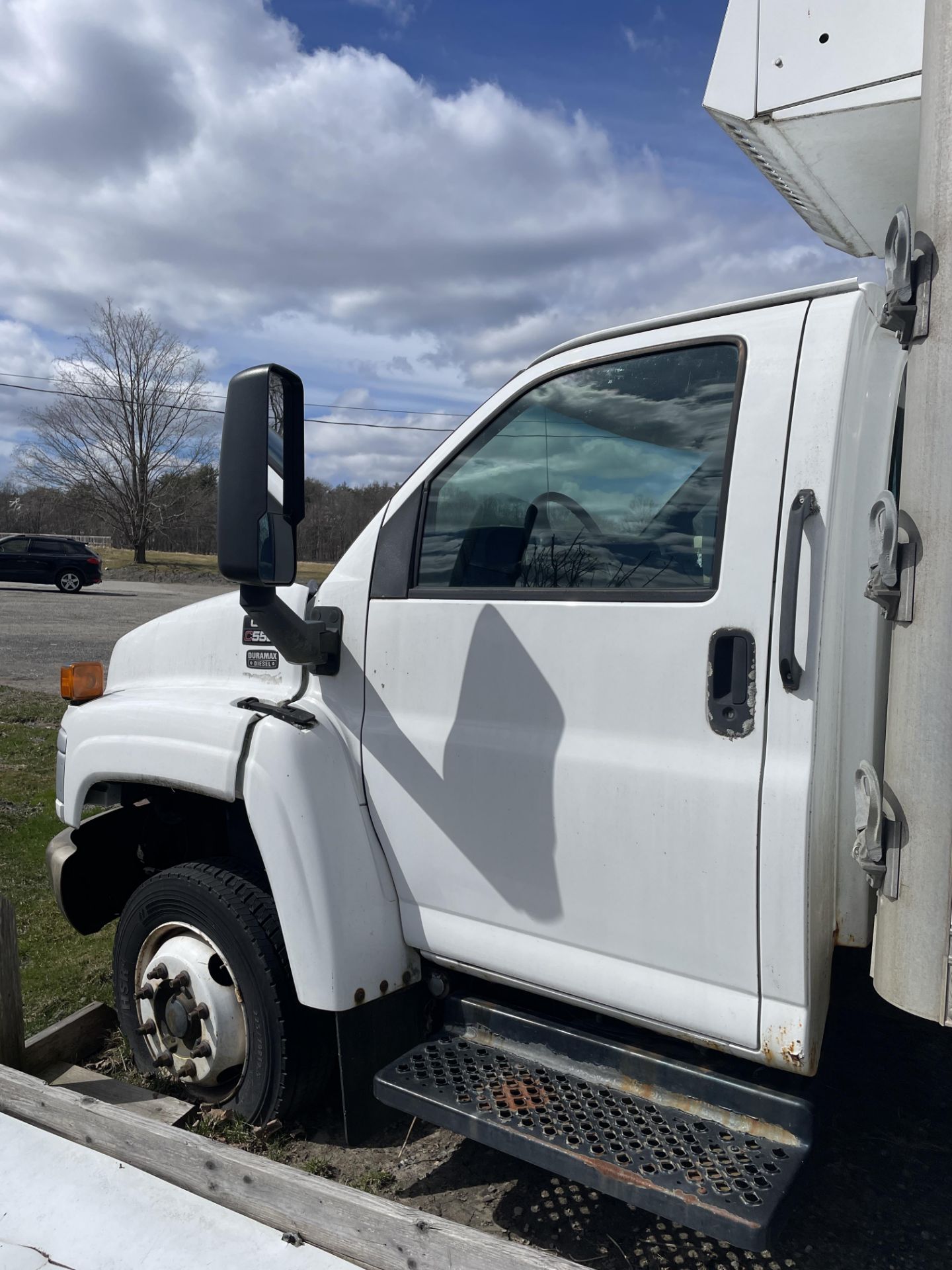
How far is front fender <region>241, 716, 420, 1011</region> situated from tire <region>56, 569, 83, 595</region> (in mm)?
28292

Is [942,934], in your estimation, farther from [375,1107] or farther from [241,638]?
[241,638]

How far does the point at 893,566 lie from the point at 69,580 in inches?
1177

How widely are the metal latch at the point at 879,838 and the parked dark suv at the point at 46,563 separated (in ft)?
97.7

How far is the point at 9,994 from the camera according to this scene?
3311 mm

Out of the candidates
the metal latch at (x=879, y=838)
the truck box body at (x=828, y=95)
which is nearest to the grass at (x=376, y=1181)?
the metal latch at (x=879, y=838)

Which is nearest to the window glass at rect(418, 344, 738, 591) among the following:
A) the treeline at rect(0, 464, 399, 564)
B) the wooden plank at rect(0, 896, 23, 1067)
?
the wooden plank at rect(0, 896, 23, 1067)

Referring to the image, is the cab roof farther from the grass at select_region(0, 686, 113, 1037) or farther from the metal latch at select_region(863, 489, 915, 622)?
the grass at select_region(0, 686, 113, 1037)

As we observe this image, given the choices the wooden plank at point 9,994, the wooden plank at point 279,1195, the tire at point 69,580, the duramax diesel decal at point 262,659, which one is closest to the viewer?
the wooden plank at point 279,1195

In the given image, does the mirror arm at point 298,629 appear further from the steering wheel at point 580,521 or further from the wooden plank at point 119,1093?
the wooden plank at point 119,1093

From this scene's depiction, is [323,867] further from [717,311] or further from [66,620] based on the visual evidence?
[66,620]

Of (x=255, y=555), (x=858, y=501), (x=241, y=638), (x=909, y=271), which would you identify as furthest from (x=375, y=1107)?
(x=909, y=271)

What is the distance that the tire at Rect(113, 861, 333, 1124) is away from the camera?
115 inches

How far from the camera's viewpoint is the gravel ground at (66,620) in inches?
529

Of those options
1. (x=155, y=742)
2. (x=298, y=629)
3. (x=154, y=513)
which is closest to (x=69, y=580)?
(x=154, y=513)
